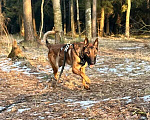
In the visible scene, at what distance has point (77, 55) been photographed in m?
5.48

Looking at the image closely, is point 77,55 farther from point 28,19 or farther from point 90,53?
point 28,19

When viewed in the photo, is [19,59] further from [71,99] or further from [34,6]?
[34,6]

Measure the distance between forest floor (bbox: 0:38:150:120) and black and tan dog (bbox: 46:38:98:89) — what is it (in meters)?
0.50

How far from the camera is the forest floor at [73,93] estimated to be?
326cm

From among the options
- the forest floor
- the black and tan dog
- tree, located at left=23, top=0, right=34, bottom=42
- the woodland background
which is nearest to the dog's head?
the black and tan dog

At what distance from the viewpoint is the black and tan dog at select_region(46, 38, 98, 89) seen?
16.6 feet

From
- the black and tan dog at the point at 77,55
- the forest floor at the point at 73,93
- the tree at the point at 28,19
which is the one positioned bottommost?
the forest floor at the point at 73,93

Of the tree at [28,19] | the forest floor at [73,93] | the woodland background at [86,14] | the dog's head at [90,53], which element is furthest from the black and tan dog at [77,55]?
the tree at [28,19]

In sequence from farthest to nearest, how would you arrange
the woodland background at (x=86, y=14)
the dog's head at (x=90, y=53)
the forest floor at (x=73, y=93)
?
the woodland background at (x=86, y=14), the dog's head at (x=90, y=53), the forest floor at (x=73, y=93)

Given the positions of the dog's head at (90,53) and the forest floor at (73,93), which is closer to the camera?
the forest floor at (73,93)

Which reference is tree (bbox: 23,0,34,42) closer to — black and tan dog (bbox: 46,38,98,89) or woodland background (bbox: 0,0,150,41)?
woodland background (bbox: 0,0,150,41)

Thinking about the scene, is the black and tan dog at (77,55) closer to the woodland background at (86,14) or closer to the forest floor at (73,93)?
the forest floor at (73,93)

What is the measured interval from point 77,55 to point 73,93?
1085 millimetres

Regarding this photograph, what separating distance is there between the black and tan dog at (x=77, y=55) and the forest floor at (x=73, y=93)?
504 millimetres
